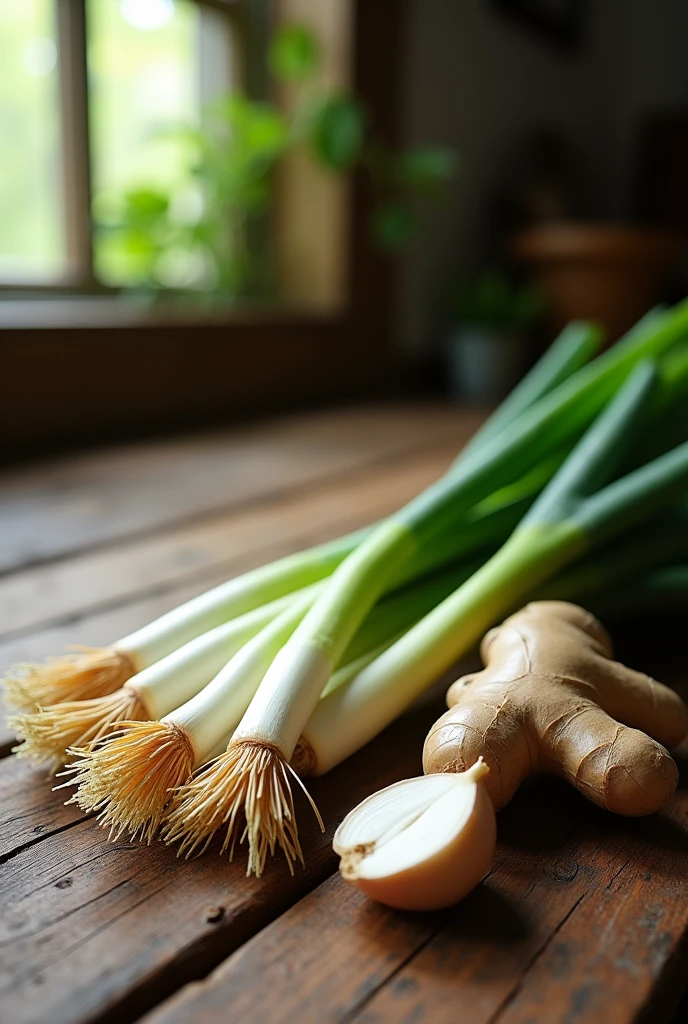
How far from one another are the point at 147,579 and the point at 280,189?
207 centimetres

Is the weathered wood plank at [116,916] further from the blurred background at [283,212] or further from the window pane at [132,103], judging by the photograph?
the window pane at [132,103]

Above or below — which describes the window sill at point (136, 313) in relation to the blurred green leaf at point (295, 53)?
below

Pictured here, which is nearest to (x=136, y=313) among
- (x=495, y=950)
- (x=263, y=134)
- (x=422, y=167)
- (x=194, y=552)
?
(x=263, y=134)

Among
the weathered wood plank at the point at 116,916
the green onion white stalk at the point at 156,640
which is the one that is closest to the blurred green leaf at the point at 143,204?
the green onion white stalk at the point at 156,640

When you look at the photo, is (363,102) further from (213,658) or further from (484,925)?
(484,925)

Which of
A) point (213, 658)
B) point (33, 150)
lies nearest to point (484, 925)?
point (213, 658)

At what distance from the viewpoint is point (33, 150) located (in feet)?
7.27

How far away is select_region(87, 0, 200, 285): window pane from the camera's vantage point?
2.30m

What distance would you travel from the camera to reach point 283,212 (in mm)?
2873

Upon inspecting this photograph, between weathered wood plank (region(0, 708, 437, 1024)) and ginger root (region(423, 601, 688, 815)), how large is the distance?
10 centimetres

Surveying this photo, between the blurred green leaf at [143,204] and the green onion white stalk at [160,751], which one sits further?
the blurred green leaf at [143,204]

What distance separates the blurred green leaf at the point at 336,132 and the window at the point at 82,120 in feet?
1.24

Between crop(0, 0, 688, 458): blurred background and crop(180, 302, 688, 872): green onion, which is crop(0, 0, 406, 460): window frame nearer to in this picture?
crop(0, 0, 688, 458): blurred background

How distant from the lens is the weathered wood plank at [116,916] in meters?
0.42
